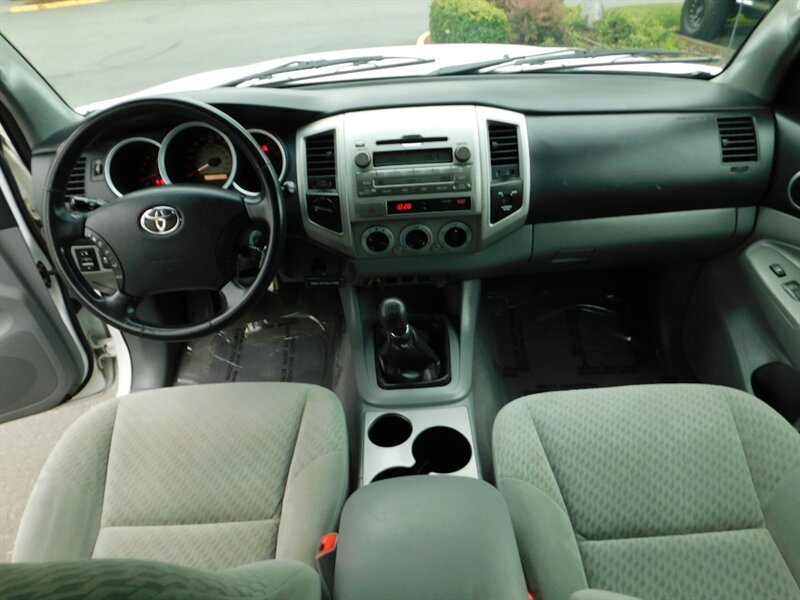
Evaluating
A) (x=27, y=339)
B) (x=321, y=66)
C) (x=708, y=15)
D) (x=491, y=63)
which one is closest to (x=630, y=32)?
(x=708, y=15)

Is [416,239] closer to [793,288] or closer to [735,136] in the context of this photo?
[735,136]

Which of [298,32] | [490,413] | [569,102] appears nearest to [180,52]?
[298,32]

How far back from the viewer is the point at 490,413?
1.90m

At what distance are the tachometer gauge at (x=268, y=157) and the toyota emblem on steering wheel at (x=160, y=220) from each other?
0.84 feet

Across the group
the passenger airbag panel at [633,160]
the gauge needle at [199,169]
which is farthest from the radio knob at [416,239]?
the gauge needle at [199,169]

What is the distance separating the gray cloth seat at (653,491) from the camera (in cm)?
110

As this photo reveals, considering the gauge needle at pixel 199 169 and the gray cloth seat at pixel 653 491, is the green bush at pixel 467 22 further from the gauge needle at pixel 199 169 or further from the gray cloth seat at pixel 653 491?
the gray cloth seat at pixel 653 491

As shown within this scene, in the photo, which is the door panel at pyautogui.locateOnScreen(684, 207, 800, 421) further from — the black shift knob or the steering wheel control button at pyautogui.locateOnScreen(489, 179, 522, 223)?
the black shift knob

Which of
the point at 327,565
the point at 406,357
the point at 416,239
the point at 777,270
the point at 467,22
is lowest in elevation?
the point at 406,357

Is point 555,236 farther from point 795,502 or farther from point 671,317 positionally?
point 795,502

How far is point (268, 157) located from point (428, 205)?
0.46 m

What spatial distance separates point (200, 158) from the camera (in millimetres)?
1626

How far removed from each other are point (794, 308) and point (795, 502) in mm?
693

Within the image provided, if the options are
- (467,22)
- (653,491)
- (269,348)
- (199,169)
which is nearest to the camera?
(653,491)
